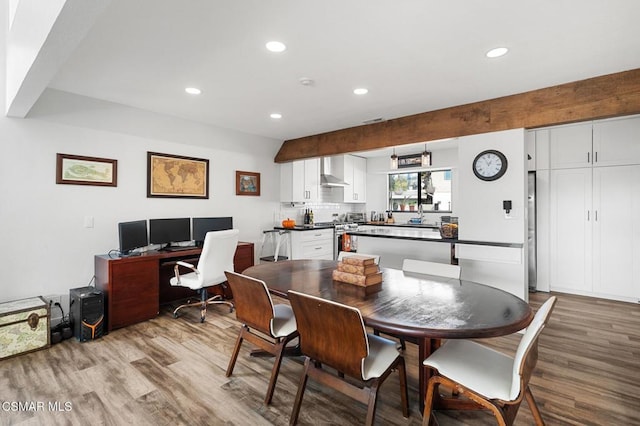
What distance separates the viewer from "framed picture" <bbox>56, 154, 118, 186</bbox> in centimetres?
318

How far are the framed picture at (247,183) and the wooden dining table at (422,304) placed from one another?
8.32 feet

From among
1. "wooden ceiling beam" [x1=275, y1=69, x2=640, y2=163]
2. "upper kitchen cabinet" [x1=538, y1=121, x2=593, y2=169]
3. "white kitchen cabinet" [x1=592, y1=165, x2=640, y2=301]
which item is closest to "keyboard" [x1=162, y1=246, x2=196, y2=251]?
"wooden ceiling beam" [x1=275, y1=69, x2=640, y2=163]

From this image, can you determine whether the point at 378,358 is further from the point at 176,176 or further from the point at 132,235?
the point at 176,176

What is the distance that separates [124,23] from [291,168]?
3.62 metres

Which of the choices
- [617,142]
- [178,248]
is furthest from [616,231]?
[178,248]

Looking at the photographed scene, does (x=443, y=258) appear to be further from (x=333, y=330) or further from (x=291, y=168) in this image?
(x=291, y=168)

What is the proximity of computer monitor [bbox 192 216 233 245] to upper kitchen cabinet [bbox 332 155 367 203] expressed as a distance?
3.07 meters

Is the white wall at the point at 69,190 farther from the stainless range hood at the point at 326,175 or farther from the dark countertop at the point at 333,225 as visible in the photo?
the stainless range hood at the point at 326,175

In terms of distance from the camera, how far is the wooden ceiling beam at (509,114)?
261 centimetres

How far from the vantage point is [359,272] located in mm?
2127

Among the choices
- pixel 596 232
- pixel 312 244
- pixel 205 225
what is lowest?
pixel 312 244

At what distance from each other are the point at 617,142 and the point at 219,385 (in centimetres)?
539

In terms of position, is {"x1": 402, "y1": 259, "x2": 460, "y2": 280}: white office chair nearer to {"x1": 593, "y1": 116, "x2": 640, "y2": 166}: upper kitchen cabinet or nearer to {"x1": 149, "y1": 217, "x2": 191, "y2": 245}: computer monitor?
{"x1": 149, "y1": 217, "x2": 191, "y2": 245}: computer monitor

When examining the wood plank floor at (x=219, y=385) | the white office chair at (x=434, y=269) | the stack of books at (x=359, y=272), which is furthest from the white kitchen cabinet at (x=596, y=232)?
the stack of books at (x=359, y=272)
